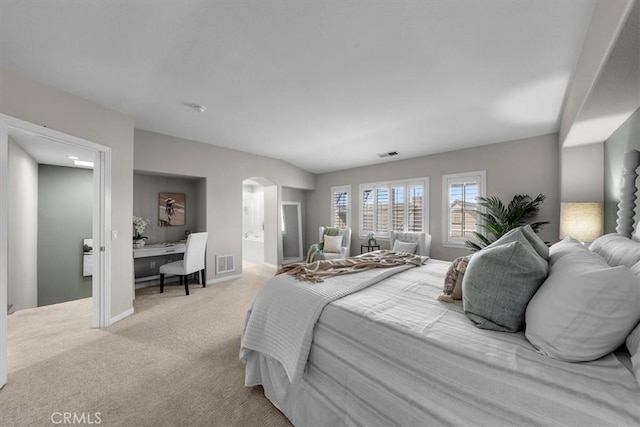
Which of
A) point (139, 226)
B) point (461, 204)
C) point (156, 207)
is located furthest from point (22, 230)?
point (461, 204)

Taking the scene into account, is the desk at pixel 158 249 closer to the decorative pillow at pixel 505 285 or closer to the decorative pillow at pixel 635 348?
the decorative pillow at pixel 505 285

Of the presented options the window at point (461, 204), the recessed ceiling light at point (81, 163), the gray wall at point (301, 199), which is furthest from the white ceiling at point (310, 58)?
the gray wall at point (301, 199)

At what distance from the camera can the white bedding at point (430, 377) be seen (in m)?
0.77

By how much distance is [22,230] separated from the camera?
3.30 metres

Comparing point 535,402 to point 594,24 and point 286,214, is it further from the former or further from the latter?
point 286,214

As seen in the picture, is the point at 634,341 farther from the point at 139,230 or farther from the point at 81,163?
the point at 81,163

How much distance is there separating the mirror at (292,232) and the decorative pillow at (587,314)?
593cm

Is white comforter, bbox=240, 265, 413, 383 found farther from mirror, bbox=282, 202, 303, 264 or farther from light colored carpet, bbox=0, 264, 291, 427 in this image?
mirror, bbox=282, 202, 303, 264

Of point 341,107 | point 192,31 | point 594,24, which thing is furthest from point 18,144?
point 594,24

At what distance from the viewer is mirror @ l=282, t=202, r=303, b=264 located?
6.70 meters

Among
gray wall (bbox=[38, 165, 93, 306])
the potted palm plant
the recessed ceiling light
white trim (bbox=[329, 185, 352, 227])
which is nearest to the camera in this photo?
the potted palm plant

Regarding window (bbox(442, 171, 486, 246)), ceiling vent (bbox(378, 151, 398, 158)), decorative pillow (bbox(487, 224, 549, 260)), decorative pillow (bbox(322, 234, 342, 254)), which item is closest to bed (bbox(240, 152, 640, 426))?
decorative pillow (bbox(487, 224, 549, 260))

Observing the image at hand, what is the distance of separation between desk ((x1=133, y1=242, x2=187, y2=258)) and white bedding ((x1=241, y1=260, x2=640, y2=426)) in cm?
327

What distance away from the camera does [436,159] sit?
4660mm
